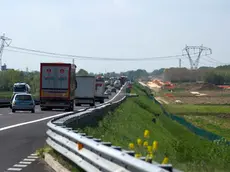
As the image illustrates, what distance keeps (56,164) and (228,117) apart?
220ft

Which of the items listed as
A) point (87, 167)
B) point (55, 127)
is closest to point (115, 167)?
point (87, 167)

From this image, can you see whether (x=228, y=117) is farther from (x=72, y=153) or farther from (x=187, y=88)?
(x=187, y=88)

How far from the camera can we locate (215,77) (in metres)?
196

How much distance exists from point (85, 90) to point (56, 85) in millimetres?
20851

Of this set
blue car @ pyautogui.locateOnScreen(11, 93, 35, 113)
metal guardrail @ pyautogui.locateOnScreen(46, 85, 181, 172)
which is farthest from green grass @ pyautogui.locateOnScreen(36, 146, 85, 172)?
blue car @ pyautogui.locateOnScreen(11, 93, 35, 113)

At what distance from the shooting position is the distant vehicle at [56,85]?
149ft

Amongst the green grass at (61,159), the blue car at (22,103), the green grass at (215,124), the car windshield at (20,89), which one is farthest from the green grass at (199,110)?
the green grass at (61,159)

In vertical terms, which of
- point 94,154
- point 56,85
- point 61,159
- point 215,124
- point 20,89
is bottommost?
point 215,124

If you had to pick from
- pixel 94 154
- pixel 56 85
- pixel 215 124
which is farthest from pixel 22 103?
pixel 94 154

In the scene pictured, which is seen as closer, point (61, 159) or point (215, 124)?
point (61, 159)

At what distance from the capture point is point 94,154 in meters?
10.8

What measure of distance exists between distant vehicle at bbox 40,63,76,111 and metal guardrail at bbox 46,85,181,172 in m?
29.3

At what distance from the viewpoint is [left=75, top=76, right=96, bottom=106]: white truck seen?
2603 inches

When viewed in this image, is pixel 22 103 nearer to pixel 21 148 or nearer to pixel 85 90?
pixel 85 90
